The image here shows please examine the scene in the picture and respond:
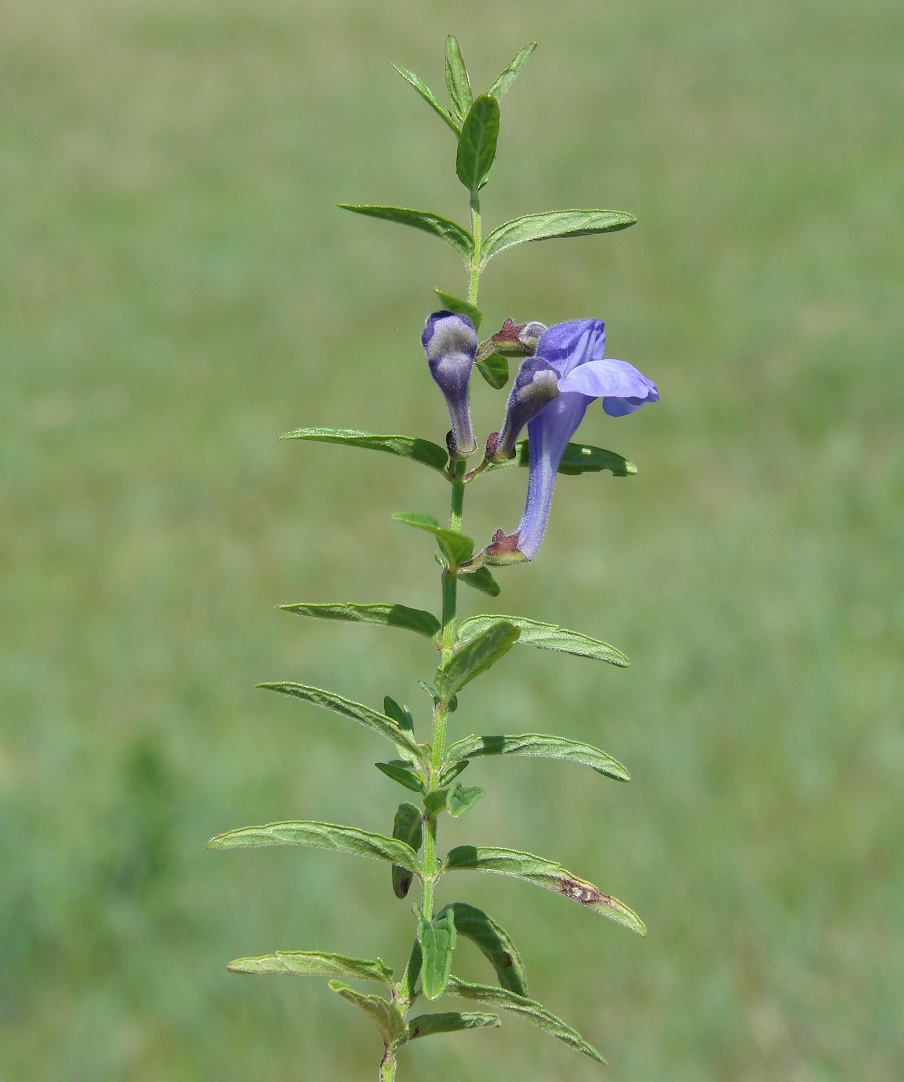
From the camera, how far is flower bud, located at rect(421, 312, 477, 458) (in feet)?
3.32

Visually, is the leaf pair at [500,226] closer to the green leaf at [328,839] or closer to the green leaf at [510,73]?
the green leaf at [510,73]

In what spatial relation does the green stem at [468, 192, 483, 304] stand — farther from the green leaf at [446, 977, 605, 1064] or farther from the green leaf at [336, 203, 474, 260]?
the green leaf at [446, 977, 605, 1064]

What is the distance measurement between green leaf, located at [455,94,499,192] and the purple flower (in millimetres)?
149

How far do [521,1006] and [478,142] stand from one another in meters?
0.69

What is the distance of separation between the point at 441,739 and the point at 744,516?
782 centimetres

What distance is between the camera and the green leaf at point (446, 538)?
36.4 inches

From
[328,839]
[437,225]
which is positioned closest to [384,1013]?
[328,839]

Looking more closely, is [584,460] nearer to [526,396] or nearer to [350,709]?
[526,396]

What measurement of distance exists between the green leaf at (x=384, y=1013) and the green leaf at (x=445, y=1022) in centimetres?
1

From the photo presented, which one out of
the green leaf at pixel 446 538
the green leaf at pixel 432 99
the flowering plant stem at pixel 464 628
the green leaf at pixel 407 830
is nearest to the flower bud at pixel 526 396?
the flowering plant stem at pixel 464 628

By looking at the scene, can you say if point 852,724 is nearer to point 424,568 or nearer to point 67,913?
point 424,568

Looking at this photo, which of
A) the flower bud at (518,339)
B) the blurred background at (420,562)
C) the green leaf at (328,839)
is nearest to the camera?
the green leaf at (328,839)

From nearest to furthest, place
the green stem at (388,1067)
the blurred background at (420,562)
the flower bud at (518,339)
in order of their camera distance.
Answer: the green stem at (388,1067)
the flower bud at (518,339)
the blurred background at (420,562)

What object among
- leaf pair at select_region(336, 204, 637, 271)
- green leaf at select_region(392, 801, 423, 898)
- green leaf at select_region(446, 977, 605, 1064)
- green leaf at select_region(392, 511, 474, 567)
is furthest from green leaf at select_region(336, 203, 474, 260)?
green leaf at select_region(446, 977, 605, 1064)
